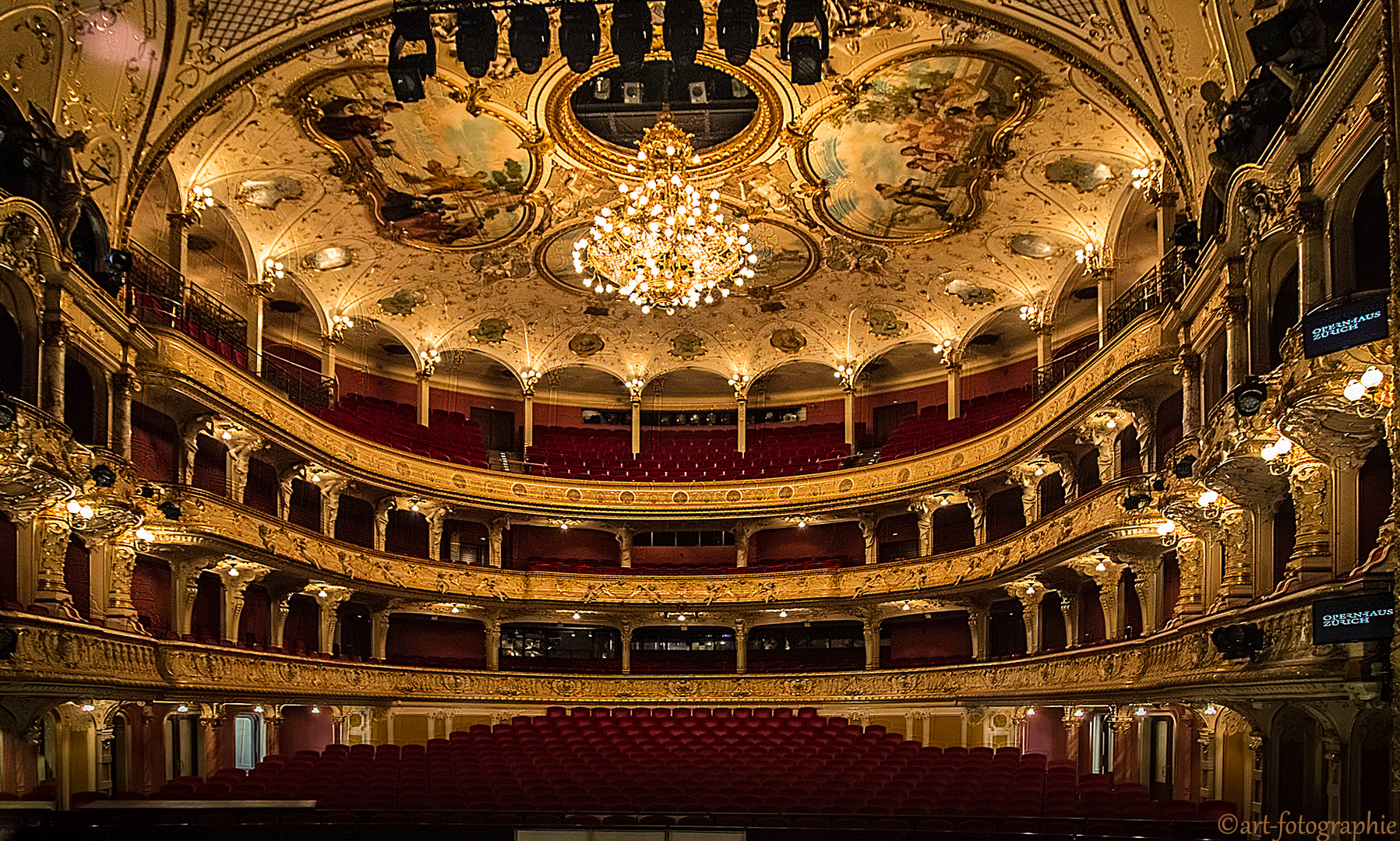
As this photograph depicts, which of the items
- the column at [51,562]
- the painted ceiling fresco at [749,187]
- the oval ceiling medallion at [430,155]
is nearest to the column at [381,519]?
the painted ceiling fresco at [749,187]

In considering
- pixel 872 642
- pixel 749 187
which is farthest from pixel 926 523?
pixel 749 187

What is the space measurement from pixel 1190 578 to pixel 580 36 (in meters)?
11.1

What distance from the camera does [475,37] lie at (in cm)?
1318

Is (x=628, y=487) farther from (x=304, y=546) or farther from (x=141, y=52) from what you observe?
(x=141, y=52)

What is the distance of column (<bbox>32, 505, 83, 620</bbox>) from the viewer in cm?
1502

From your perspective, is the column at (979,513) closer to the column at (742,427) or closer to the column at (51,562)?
the column at (742,427)

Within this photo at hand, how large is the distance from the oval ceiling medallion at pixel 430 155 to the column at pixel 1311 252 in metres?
12.0

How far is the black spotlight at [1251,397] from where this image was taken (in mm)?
10719

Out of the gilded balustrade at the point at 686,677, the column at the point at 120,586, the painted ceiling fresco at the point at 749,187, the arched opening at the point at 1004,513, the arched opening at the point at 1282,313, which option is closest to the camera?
the gilded balustrade at the point at 686,677

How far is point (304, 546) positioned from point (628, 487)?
362 inches

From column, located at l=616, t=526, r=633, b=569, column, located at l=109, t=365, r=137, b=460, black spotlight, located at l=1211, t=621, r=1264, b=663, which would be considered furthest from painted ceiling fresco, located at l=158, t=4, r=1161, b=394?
black spotlight, located at l=1211, t=621, r=1264, b=663

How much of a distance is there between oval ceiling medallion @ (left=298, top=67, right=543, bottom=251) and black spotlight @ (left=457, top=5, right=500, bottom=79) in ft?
14.3

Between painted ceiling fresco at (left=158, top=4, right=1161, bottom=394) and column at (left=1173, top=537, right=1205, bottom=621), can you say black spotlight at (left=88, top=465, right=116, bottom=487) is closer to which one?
painted ceiling fresco at (left=158, top=4, right=1161, bottom=394)

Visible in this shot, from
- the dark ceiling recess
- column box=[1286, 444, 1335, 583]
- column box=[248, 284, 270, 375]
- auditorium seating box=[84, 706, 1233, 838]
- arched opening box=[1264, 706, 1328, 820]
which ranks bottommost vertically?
auditorium seating box=[84, 706, 1233, 838]
